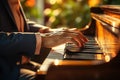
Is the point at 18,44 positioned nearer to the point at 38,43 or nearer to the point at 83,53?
the point at 38,43

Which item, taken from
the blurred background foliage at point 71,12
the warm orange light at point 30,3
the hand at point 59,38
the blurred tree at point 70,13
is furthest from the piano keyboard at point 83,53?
the warm orange light at point 30,3

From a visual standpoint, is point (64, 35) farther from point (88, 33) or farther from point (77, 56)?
point (88, 33)

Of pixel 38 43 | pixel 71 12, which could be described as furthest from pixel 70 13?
pixel 38 43

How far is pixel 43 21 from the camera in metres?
10.9

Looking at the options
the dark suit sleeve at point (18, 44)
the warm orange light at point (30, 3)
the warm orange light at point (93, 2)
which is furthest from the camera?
the warm orange light at point (30, 3)

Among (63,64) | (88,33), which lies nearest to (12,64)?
(63,64)

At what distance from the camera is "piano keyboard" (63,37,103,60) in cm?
197

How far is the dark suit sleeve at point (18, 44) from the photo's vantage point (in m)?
1.95

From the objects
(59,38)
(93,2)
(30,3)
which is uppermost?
(59,38)

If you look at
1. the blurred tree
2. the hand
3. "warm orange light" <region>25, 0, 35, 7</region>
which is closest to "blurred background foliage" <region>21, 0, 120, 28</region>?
the blurred tree

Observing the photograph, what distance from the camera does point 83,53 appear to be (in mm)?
2098

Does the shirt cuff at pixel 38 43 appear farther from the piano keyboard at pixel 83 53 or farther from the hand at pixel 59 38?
the piano keyboard at pixel 83 53

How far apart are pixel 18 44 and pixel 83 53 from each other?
0.41 m

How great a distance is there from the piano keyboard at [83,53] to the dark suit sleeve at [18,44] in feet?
0.70
